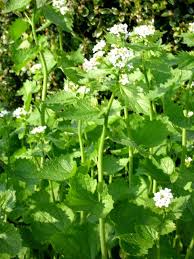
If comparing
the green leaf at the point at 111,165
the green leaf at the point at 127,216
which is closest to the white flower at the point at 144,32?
the green leaf at the point at 111,165

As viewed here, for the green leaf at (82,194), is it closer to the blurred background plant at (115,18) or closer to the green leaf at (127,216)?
the green leaf at (127,216)

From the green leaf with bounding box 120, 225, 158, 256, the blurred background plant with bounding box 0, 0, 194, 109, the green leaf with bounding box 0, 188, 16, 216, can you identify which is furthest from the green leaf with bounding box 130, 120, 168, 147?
the blurred background plant with bounding box 0, 0, 194, 109

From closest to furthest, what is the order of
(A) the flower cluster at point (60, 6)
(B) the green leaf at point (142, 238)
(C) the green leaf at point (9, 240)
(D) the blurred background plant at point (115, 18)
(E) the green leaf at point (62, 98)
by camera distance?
(C) the green leaf at point (9, 240)
(B) the green leaf at point (142, 238)
(E) the green leaf at point (62, 98)
(A) the flower cluster at point (60, 6)
(D) the blurred background plant at point (115, 18)

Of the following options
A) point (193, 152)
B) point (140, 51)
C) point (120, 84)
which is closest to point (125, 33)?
point (140, 51)

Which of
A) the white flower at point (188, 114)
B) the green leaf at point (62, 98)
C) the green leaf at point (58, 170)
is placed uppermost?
the green leaf at point (62, 98)

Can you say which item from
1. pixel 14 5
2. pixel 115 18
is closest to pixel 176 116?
pixel 14 5

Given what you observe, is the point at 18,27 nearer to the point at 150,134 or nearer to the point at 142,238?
the point at 150,134
